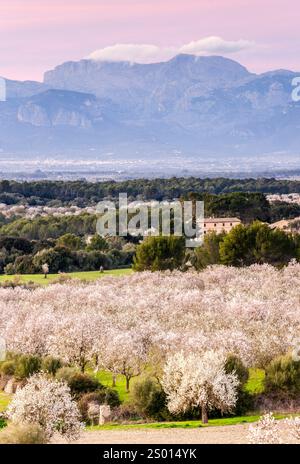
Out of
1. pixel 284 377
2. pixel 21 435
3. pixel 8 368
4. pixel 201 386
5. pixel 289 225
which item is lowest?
pixel 8 368

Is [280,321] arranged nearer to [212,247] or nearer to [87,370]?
[87,370]

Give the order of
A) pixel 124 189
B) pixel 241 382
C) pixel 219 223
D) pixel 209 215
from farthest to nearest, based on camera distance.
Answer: pixel 124 189, pixel 209 215, pixel 219 223, pixel 241 382

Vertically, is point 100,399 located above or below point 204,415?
below

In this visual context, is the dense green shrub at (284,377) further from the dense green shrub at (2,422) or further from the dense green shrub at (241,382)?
the dense green shrub at (2,422)

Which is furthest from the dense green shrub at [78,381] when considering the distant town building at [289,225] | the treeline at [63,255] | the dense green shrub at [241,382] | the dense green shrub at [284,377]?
the distant town building at [289,225]

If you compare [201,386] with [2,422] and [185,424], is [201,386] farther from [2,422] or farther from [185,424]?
[2,422]

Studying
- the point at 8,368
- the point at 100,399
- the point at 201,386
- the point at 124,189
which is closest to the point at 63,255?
the point at 8,368

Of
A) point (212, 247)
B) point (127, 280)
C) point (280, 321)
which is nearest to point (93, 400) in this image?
point (280, 321)
